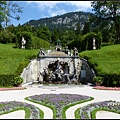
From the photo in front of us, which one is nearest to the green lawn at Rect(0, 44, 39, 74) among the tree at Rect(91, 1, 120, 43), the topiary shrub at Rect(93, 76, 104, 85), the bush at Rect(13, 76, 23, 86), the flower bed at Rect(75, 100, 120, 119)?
the bush at Rect(13, 76, 23, 86)

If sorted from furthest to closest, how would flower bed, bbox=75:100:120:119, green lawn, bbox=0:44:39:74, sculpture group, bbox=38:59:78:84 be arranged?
sculpture group, bbox=38:59:78:84, green lawn, bbox=0:44:39:74, flower bed, bbox=75:100:120:119

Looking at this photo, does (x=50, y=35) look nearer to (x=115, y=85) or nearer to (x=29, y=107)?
(x=115, y=85)

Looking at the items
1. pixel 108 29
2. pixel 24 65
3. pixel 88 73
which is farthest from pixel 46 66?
pixel 108 29

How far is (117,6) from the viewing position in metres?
51.4

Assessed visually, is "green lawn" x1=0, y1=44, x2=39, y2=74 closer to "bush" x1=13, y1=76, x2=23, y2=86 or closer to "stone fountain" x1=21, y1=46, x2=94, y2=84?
"bush" x1=13, y1=76, x2=23, y2=86

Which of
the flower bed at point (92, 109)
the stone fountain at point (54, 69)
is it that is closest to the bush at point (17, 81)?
the stone fountain at point (54, 69)

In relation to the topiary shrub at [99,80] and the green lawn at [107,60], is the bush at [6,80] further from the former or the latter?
the green lawn at [107,60]

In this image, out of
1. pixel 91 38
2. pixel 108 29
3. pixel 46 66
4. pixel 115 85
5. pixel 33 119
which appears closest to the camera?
pixel 33 119

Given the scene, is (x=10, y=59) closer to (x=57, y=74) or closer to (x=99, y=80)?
(x=57, y=74)

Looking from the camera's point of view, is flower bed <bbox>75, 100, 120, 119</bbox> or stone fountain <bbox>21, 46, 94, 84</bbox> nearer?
flower bed <bbox>75, 100, 120, 119</bbox>

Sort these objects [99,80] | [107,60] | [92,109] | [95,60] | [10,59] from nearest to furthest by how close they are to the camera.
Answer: [92,109]
[99,80]
[95,60]
[107,60]
[10,59]

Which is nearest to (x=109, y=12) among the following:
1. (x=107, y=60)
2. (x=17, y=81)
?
(x=107, y=60)

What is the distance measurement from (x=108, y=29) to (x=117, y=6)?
7.28 m

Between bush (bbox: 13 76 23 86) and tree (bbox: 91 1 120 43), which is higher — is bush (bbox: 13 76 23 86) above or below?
below
